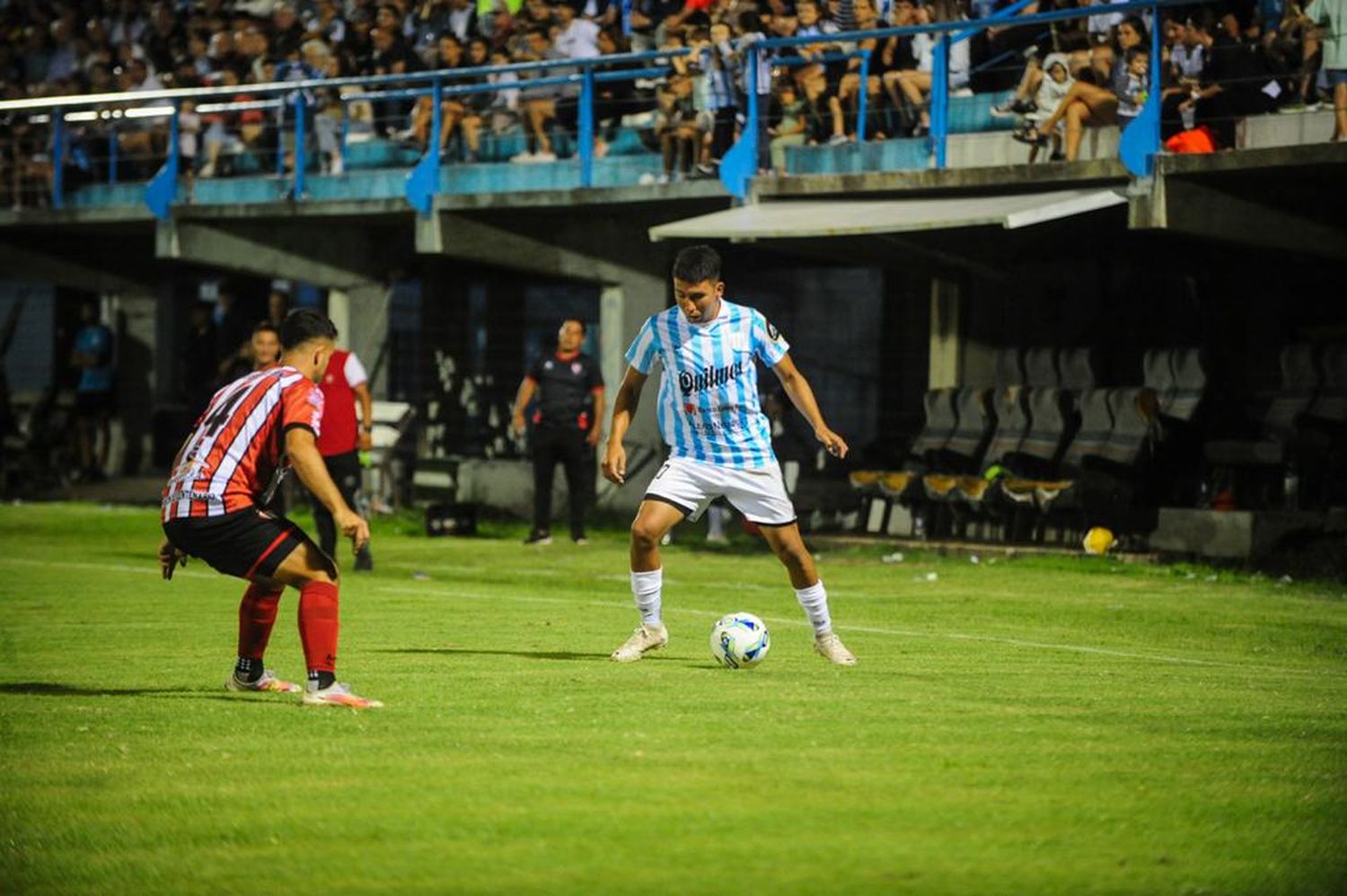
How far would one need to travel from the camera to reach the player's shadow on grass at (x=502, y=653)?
10844mm

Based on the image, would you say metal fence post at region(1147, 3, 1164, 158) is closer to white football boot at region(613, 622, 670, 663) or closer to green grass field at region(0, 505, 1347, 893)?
green grass field at region(0, 505, 1347, 893)

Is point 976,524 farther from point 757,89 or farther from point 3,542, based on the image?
point 3,542

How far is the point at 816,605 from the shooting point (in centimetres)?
1048

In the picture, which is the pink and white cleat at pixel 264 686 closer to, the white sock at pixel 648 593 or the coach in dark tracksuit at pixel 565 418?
the white sock at pixel 648 593

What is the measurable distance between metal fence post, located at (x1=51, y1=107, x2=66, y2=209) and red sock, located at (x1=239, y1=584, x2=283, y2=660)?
20.0 metres

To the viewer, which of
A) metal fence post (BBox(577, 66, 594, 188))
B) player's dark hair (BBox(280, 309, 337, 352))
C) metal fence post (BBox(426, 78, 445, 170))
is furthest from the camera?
metal fence post (BBox(426, 78, 445, 170))

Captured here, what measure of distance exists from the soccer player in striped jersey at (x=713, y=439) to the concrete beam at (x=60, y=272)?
22121 mm

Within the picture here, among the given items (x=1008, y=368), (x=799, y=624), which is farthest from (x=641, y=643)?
(x=1008, y=368)

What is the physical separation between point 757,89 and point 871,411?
175 inches

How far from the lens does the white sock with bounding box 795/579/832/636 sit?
10438 millimetres

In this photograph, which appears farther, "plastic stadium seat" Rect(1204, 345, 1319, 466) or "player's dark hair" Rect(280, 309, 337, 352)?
"plastic stadium seat" Rect(1204, 345, 1319, 466)

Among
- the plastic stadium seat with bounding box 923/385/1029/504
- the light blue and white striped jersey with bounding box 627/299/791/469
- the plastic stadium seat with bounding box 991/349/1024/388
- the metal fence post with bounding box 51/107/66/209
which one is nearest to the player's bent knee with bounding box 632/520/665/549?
the light blue and white striped jersey with bounding box 627/299/791/469

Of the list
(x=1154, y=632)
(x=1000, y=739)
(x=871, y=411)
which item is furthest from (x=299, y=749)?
(x=871, y=411)

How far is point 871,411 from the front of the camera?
76.8ft
